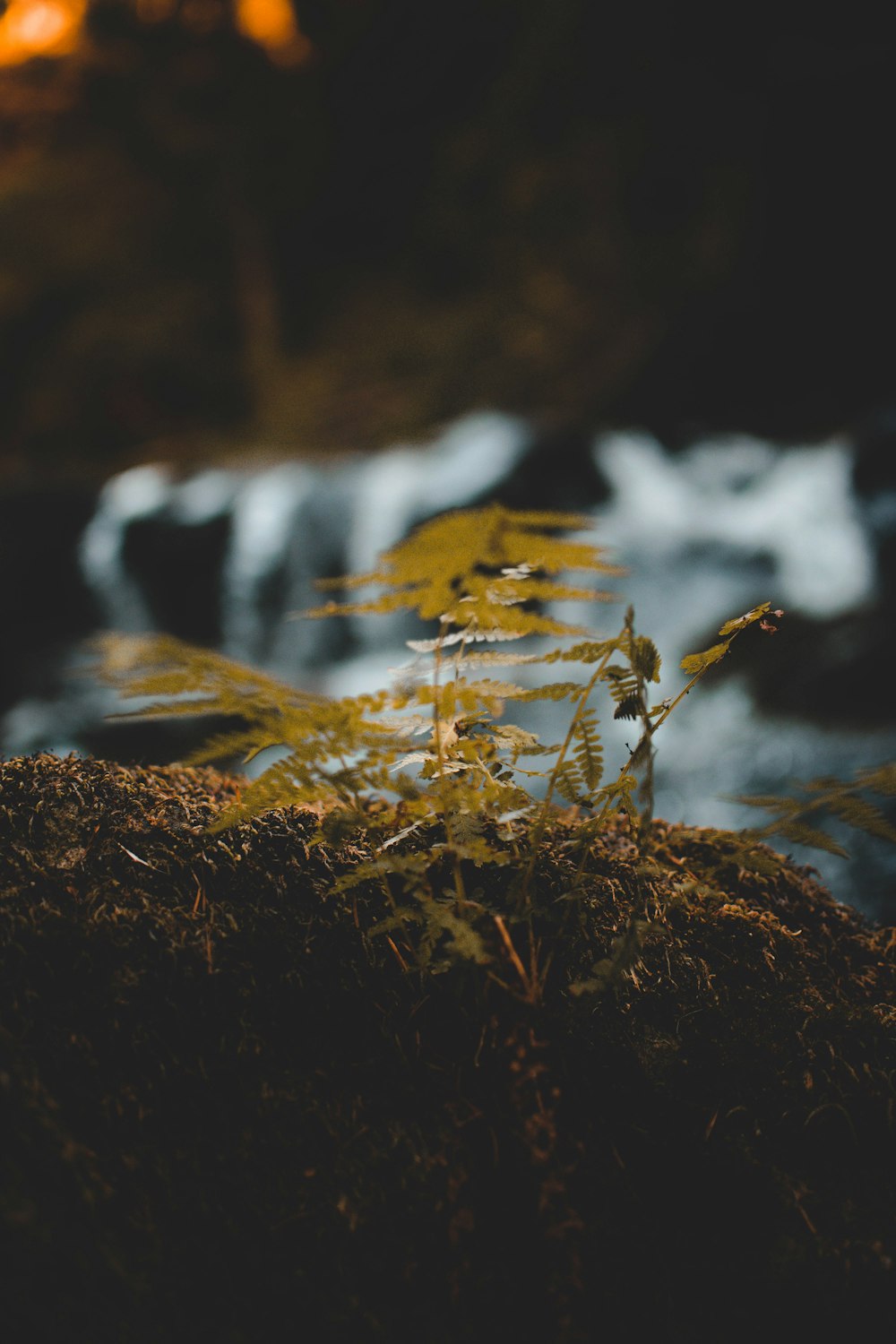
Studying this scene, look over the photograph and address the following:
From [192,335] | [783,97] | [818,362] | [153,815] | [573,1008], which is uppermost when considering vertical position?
[192,335]

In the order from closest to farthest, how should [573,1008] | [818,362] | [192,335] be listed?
1. [573,1008]
2. [818,362]
3. [192,335]

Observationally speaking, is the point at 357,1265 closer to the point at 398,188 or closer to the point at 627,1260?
the point at 627,1260

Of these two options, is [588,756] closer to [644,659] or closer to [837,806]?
[644,659]

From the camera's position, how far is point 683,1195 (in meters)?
1.31

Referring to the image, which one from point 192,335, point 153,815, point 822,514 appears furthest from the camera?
point 192,335

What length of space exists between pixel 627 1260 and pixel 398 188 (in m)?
18.7

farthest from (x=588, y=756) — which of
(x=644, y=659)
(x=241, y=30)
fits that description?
(x=241, y=30)

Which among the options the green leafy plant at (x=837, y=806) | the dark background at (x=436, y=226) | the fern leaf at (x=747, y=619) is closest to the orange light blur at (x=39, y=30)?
the dark background at (x=436, y=226)

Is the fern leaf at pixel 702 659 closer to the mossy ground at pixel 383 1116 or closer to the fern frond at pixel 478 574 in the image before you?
the fern frond at pixel 478 574

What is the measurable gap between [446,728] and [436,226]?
1678 centimetres

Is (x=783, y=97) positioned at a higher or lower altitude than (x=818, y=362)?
higher

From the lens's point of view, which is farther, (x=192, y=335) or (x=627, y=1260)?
(x=192, y=335)

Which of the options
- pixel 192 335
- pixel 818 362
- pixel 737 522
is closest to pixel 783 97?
pixel 818 362

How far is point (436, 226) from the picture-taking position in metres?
15.5
